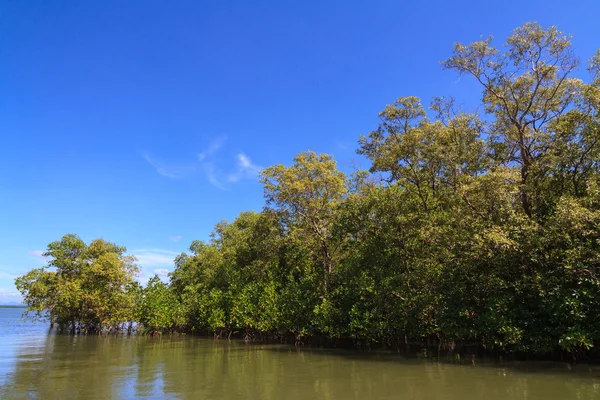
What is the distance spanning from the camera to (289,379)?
1273 centimetres

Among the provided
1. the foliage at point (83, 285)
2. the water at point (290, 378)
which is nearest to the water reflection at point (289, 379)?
the water at point (290, 378)

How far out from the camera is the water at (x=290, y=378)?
10.4 meters

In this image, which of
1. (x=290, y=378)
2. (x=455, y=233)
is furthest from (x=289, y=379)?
(x=455, y=233)

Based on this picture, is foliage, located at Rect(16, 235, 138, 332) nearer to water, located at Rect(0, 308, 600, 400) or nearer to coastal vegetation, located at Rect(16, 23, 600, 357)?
coastal vegetation, located at Rect(16, 23, 600, 357)

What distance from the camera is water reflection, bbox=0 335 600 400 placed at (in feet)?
34.0

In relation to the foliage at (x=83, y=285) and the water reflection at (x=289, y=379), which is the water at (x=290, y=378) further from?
the foliage at (x=83, y=285)

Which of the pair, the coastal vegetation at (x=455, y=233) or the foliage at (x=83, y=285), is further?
the foliage at (x=83, y=285)

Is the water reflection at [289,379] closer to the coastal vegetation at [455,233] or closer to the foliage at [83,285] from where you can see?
the coastal vegetation at [455,233]

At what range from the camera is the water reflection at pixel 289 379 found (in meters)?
10.4

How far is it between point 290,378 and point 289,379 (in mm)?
197

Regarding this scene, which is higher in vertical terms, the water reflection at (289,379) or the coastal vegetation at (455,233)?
the coastal vegetation at (455,233)

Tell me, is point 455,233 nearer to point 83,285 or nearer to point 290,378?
point 290,378

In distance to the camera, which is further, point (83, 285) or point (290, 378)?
point (83, 285)

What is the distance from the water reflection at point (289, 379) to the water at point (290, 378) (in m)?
0.03
